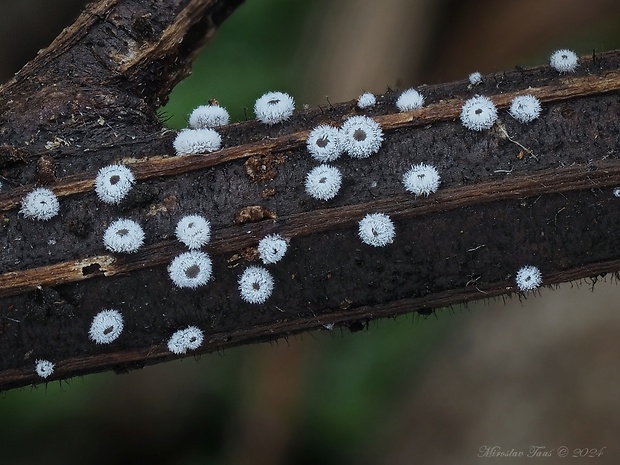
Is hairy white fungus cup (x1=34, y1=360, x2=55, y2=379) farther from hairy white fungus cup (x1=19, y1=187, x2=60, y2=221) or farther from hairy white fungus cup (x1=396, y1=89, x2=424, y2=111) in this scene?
hairy white fungus cup (x1=396, y1=89, x2=424, y2=111)

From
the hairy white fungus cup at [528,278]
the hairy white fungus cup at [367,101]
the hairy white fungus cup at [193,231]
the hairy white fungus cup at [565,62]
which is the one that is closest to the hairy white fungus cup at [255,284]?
the hairy white fungus cup at [193,231]

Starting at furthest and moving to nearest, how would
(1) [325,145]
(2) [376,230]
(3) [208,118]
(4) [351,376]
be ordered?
(4) [351,376]
(3) [208,118]
(1) [325,145]
(2) [376,230]

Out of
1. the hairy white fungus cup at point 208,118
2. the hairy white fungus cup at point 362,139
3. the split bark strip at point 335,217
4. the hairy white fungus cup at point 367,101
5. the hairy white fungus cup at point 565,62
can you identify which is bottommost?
the split bark strip at point 335,217

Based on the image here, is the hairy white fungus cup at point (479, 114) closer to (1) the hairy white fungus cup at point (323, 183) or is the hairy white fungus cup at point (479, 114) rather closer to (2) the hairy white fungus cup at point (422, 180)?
(2) the hairy white fungus cup at point (422, 180)

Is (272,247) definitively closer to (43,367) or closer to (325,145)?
(325,145)

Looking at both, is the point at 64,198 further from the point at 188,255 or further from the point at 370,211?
the point at 370,211

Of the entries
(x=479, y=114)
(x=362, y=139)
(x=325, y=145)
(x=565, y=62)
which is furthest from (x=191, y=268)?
(x=565, y=62)

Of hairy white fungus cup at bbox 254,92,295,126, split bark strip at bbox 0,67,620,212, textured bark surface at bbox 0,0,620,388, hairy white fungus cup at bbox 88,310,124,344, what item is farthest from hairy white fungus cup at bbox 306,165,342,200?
hairy white fungus cup at bbox 88,310,124,344
